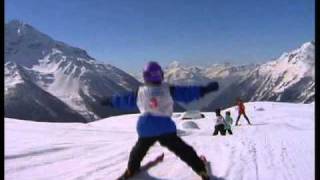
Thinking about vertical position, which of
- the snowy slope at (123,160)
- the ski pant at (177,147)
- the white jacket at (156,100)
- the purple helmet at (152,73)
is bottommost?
the snowy slope at (123,160)

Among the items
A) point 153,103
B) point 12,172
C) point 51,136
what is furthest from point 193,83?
point 51,136

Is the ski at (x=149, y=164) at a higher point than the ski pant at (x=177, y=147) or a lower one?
lower

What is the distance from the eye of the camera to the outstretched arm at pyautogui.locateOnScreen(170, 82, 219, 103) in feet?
17.2

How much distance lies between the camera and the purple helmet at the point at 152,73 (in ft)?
16.6

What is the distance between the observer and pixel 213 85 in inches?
208

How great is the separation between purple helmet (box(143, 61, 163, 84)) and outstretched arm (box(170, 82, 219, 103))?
199 millimetres

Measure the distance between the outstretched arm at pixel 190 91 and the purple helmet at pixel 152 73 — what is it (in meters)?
0.20

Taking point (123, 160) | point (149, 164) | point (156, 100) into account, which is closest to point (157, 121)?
point (156, 100)

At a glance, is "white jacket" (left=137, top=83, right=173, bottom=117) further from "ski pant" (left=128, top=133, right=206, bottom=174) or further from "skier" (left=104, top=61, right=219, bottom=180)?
"ski pant" (left=128, top=133, right=206, bottom=174)

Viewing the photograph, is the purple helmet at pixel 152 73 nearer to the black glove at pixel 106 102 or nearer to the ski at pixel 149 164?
the black glove at pixel 106 102

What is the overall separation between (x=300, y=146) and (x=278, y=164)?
2325 mm

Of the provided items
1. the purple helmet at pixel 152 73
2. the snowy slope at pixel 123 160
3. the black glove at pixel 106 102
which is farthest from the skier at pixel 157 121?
the snowy slope at pixel 123 160

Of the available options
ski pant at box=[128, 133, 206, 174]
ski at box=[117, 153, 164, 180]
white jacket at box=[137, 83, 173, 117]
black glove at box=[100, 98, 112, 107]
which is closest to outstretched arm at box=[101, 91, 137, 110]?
black glove at box=[100, 98, 112, 107]

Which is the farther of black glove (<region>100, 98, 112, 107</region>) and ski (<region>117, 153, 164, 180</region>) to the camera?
black glove (<region>100, 98, 112, 107</region>)
